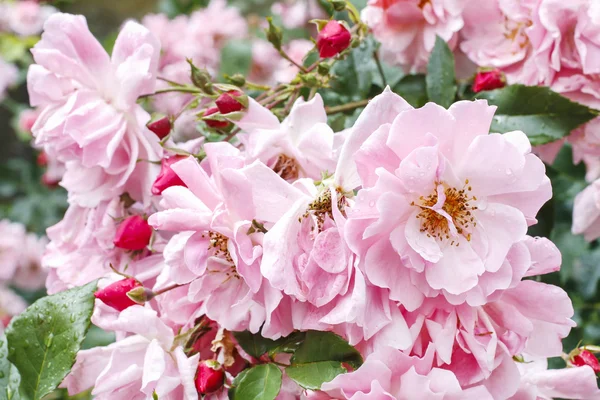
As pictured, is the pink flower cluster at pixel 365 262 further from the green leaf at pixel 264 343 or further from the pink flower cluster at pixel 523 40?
the pink flower cluster at pixel 523 40

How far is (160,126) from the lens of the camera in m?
0.54

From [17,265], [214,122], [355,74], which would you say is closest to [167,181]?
[214,122]

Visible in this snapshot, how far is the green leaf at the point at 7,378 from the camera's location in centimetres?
51

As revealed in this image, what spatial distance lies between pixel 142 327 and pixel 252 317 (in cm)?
9

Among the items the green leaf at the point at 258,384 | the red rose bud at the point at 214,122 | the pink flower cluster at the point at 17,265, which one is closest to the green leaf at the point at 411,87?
the red rose bud at the point at 214,122

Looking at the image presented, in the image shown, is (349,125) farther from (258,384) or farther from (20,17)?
(20,17)

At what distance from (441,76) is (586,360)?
0.29 metres

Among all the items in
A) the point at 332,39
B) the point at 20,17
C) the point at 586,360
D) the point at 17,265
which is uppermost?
the point at 332,39

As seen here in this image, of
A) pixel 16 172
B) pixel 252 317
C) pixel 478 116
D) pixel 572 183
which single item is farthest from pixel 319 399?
pixel 16 172

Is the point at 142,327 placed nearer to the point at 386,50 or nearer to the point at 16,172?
the point at 386,50

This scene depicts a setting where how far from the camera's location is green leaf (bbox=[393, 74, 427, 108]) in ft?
2.18

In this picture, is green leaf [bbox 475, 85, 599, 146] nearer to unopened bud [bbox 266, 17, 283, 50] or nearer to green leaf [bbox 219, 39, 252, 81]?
unopened bud [bbox 266, 17, 283, 50]

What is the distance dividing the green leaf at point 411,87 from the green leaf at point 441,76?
0.13 ft

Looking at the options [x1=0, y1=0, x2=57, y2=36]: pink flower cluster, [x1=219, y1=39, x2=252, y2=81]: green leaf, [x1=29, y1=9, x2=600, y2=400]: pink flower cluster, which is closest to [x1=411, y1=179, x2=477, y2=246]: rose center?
[x1=29, y1=9, x2=600, y2=400]: pink flower cluster
